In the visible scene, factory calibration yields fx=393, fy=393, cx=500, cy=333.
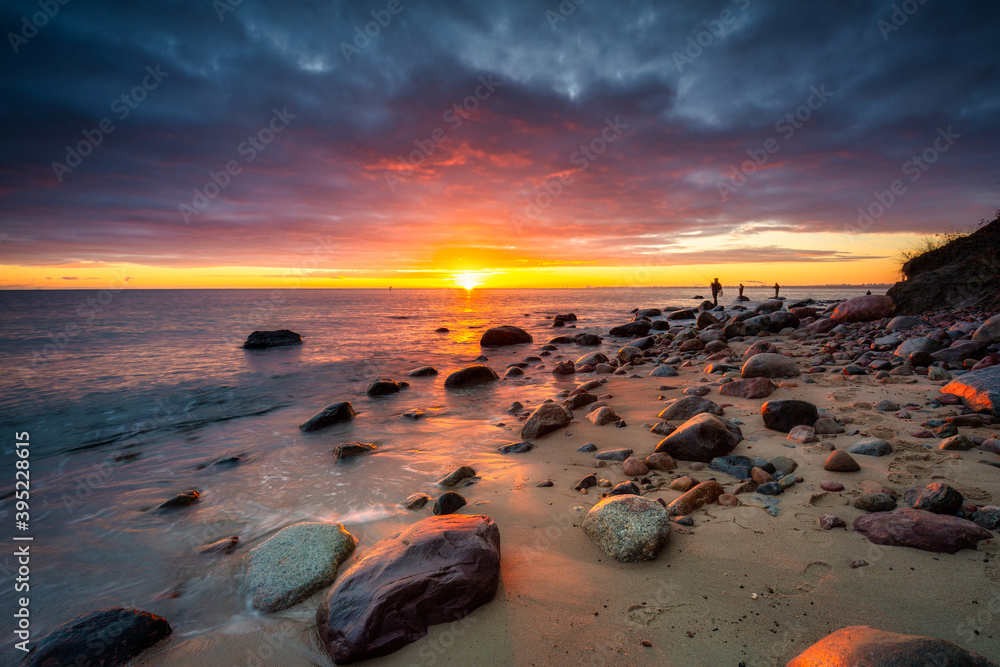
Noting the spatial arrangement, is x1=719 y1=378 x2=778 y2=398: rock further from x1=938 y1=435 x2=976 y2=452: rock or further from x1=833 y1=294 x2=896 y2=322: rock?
x1=833 y1=294 x2=896 y2=322: rock

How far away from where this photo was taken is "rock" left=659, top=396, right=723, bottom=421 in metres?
5.81

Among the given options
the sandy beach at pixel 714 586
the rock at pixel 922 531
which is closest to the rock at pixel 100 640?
the sandy beach at pixel 714 586

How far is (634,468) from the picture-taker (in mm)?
4312

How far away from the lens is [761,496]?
3436 millimetres

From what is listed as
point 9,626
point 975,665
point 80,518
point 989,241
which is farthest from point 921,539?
point 989,241

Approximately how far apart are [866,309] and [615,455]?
Result: 15.5 metres

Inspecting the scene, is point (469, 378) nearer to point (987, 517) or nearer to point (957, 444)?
point (957, 444)

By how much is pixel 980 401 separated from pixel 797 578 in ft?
13.5

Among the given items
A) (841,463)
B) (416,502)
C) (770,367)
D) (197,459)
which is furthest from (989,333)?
(197,459)

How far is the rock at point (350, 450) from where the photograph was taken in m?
6.14

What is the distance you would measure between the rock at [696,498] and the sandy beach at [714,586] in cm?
7

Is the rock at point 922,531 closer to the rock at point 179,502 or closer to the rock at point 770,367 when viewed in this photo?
the rock at point 770,367

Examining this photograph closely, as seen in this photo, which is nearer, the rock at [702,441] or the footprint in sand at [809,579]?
the footprint in sand at [809,579]

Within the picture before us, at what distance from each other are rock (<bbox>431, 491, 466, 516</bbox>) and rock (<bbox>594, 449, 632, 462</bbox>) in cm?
179
